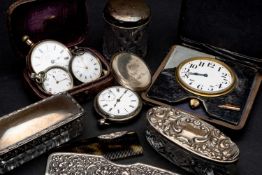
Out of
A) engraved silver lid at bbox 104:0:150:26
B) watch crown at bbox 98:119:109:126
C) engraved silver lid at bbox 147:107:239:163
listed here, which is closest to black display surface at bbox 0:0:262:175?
watch crown at bbox 98:119:109:126

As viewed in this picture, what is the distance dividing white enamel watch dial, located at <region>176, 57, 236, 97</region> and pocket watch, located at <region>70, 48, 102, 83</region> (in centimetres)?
40

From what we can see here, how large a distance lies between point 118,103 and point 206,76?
0.47m

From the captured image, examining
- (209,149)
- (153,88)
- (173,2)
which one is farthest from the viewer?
(173,2)

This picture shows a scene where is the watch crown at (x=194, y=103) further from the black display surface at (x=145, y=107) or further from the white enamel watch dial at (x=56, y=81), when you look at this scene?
the white enamel watch dial at (x=56, y=81)

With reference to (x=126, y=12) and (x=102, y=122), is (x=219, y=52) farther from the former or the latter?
(x=102, y=122)

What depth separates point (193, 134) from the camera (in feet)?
6.56

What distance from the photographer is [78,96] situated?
222 centimetres

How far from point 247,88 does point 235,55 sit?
0.75 feet

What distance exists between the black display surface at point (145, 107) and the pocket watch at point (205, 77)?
0.19 m

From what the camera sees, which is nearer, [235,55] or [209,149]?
[209,149]

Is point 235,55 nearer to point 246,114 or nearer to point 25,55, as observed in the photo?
point 246,114

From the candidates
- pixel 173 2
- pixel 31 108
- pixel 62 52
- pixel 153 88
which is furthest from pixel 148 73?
pixel 173 2

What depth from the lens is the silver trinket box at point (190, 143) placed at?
1929 millimetres

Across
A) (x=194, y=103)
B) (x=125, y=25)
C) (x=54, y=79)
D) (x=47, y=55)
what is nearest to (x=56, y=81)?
(x=54, y=79)
